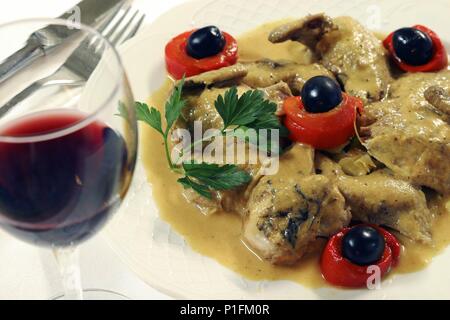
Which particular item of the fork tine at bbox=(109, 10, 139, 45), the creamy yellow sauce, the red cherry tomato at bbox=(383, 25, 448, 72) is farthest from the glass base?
the red cherry tomato at bbox=(383, 25, 448, 72)

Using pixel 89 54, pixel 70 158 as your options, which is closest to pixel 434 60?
pixel 89 54

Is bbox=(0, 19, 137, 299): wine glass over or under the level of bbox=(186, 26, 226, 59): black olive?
over

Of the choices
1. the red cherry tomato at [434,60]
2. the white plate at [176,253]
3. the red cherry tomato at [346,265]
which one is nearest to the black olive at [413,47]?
the red cherry tomato at [434,60]

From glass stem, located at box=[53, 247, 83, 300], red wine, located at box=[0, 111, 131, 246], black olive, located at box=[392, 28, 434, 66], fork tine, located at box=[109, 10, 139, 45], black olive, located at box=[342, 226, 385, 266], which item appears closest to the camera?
Result: red wine, located at box=[0, 111, 131, 246]

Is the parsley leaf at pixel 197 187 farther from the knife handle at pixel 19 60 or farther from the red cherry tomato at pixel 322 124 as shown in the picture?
the knife handle at pixel 19 60

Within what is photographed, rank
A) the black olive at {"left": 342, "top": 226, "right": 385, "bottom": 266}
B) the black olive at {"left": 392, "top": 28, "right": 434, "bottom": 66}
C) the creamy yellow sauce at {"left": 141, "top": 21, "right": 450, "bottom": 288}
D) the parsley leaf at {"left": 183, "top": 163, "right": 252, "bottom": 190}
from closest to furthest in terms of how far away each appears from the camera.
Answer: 1. the black olive at {"left": 342, "top": 226, "right": 385, "bottom": 266}
2. the creamy yellow sauce at {"left": 141, "top": 21, "right": 450, "bottom": 288}
3. the parsley leaf at {"left": 183, "top": 163, "right": 252, "bottom": 190}
4. the black olive at {"left": 392, "top": 28, "right": 434, "bottom": 66}

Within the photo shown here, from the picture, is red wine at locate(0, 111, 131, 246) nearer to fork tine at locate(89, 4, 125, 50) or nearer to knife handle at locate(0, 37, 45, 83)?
knife handle at locate(0, 37, 45, 83)

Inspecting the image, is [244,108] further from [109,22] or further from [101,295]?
[109,22]
